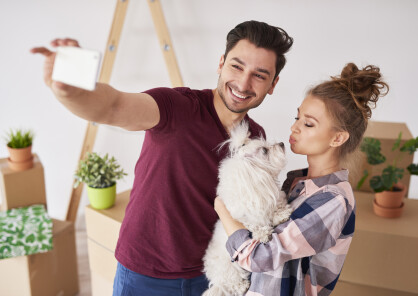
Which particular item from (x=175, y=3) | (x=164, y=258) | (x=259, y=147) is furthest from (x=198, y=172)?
(x=175, y=3)

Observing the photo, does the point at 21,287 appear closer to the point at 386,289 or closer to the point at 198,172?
the point at 198,172

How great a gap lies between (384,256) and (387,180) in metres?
0.38

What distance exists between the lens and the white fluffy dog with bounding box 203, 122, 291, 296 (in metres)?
1.21

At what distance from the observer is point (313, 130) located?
124cm

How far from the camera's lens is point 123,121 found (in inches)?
40.3

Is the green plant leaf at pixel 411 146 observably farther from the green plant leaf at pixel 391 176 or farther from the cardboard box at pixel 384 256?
the cardboard box at pixel 384 256

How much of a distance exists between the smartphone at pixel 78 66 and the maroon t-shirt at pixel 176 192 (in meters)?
0.48

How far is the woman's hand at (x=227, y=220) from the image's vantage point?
1.19m

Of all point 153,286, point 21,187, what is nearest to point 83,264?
point 21,187

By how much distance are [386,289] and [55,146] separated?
9.72ft

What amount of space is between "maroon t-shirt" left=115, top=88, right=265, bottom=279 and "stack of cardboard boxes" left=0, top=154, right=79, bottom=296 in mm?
1254

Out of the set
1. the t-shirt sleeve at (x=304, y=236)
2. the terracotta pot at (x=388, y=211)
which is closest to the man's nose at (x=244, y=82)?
the t-shirt sleeve at (x=304, y=236)

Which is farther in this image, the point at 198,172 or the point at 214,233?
the point at 214,233

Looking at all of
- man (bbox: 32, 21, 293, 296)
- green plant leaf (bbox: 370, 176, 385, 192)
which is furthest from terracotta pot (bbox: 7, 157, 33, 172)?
green plant leaf (bbox: 370, 176, 385, 192)
